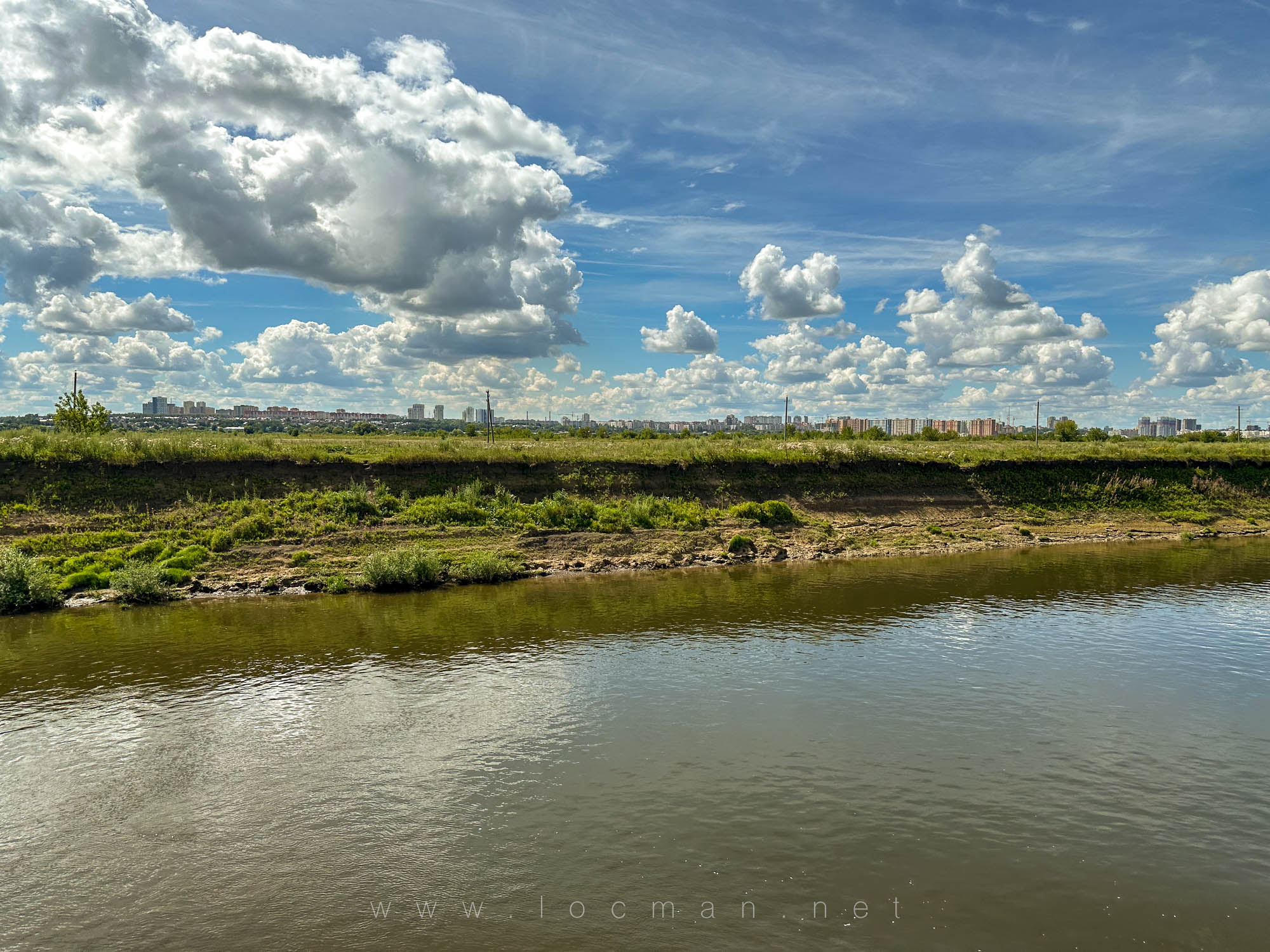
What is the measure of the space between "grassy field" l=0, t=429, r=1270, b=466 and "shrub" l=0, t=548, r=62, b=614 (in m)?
13.4

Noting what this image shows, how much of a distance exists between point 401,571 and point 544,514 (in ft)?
36.6

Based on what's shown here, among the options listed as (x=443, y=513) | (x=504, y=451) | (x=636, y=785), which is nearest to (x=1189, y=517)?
(x=504, y=451)

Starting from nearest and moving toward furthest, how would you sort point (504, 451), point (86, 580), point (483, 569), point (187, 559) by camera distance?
point (86, 580) < point (187, 559) < point (483, 569) < point (504, 451)

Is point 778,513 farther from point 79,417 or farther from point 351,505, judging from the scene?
point 79,417

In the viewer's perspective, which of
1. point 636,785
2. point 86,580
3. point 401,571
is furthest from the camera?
point 401,571

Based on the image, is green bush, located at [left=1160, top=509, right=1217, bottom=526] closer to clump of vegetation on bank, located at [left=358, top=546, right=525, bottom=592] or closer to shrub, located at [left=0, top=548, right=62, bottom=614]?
clump of vegetation on bank, located at [left=358, top=546, right=525, bottom=592]

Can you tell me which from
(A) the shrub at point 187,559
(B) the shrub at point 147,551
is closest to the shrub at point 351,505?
(A) the shrub at point 187,559

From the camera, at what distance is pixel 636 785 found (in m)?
13.4

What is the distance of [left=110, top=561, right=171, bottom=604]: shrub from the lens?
2811 cm

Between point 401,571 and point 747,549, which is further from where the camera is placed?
point 747,549

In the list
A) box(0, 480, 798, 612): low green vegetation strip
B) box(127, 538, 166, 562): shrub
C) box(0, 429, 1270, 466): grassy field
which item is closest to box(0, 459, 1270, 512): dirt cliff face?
box(0, 429, 1270, 466): grassy field

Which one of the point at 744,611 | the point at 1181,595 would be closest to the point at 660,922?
the point at 744,611

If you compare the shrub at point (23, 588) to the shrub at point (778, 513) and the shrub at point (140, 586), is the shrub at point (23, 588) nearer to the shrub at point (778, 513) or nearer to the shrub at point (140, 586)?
the shrub at point (140, 586)

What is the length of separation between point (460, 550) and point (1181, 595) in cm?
3135
